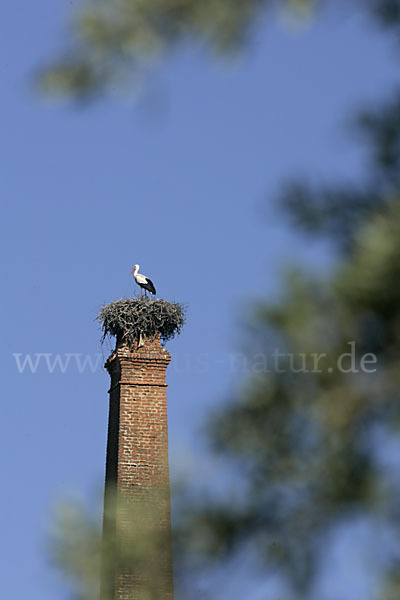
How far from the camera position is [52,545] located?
164 inches

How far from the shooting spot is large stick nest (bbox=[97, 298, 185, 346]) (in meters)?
16.5

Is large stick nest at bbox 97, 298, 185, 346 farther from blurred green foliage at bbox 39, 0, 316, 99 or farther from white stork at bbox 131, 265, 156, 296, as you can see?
blurred green foliage at bbox 39, 0, 316, 99

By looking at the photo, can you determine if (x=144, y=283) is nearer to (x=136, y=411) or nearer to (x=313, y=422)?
(x=136, y=411)

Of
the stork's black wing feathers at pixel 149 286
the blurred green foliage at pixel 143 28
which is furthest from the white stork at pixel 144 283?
the blurred green foliage at pixel 143 28

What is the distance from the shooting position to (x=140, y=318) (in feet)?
53.9

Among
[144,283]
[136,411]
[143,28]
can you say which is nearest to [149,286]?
[144,283]

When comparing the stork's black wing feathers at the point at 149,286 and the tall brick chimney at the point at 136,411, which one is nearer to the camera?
the tall brick chimney at the point at 136,411

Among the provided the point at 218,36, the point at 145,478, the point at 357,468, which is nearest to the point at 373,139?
the point at 218,36

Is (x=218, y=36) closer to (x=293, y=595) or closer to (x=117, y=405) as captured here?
(x=293, y=595)

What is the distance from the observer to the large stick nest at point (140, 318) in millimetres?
16453

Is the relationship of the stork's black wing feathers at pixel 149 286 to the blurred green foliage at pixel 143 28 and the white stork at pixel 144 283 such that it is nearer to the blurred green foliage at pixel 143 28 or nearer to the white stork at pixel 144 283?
the white stork at pixel 144 283

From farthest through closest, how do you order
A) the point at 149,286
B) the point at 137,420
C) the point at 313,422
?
the point at 149,286, the point at 137,420, the point at 313,422

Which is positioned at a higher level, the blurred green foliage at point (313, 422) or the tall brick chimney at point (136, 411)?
the tall brick chimney at point (136, 411)

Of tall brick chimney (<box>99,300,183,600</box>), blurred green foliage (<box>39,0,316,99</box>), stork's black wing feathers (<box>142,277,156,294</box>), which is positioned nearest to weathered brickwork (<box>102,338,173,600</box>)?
tall brick chimney (<box>99,300,183,600</box>)
